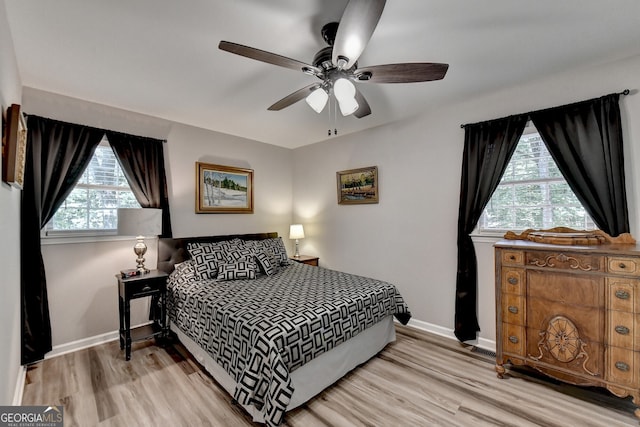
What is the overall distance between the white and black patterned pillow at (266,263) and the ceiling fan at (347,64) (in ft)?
6.13

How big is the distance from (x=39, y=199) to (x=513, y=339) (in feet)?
14.0

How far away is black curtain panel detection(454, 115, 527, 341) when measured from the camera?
269cm

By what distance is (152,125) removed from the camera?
329 cm

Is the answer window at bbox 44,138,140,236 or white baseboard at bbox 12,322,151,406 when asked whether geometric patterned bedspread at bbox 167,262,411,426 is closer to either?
white baseboard at bbox 12,322,151,406

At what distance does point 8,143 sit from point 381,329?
118 inches

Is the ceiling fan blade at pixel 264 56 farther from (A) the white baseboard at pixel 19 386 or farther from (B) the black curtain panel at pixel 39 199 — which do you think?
(A) the white baseboard at pixel 19 386

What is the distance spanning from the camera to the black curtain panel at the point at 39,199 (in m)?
2.43

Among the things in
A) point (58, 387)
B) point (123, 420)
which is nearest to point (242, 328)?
point (123, 420)

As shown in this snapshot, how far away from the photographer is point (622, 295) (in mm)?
1815

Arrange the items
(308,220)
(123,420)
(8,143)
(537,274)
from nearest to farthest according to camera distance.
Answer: (8,143)
(123,420)
(537,274)
(308,220)

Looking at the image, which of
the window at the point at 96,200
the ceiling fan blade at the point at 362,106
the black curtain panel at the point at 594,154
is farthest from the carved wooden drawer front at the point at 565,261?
the window at the point at 96,200

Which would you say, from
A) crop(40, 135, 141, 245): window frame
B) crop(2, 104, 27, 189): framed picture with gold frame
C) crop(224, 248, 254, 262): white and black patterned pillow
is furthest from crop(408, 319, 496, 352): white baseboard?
crop(2, 104, 27, 189): framed picture with gold frame

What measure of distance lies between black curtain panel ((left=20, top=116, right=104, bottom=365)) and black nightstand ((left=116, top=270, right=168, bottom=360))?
1.94 ft

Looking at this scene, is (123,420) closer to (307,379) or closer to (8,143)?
(307,379)
